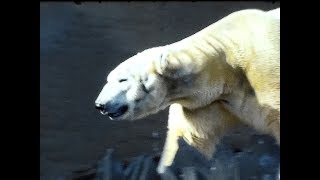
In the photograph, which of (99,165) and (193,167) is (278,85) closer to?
(193,167)

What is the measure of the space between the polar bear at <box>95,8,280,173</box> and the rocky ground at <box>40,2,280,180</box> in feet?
0.11

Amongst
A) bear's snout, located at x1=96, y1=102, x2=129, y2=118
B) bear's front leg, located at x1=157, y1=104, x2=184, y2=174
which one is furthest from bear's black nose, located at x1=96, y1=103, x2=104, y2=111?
bear's front leg, located at x1=157, y1=104, x2=184, y2=174

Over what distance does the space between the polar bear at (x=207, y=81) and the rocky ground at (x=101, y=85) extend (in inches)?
1.3

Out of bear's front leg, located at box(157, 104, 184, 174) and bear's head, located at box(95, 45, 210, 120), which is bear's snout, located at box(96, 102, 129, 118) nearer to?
bear's head, located at box(95, 45, 210, 120)

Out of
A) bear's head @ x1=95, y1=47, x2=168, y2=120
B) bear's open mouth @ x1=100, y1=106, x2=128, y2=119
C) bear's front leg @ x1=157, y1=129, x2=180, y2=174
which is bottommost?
bear's front leg @ x1=157, y1=129, x2=180, y2=174

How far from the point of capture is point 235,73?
2033 mm

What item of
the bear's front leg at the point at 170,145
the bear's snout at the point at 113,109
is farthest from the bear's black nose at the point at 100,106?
the bear's front leg at the point at 170,145

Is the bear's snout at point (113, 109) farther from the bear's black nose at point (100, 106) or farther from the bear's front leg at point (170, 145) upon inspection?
the bear's front leg at point (170, 145)

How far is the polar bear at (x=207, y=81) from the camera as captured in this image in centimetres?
200

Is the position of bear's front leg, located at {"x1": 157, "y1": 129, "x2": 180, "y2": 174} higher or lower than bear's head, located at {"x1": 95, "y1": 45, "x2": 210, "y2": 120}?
lower

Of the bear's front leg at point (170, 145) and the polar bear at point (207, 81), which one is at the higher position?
the polar bear at point (207, 81)

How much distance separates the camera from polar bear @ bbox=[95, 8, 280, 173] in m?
2.00

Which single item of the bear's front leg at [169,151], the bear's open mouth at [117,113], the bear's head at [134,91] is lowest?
the bear's front leg at [169,151]
